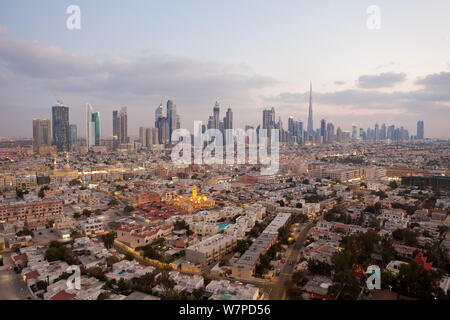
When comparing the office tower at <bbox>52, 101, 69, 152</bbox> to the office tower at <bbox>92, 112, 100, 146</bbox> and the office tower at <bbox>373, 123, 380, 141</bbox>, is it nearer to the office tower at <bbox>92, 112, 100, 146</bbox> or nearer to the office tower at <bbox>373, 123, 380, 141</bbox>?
the office tower at <bbox>92, 112, 100, 146</bbox>

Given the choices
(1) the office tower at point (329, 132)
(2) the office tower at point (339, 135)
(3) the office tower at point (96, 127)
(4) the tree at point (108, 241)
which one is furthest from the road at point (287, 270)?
(2) the office tower at point (339, 135)

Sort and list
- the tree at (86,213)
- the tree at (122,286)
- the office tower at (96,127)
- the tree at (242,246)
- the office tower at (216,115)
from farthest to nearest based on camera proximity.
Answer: the office tower at (96,127) < the office tower at (216,115) < the tree at (86,213) < the tree at (242,246) < the tree at (122,286)

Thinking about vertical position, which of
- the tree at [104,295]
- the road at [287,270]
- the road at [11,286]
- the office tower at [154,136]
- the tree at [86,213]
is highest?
the office tower at [154,136]

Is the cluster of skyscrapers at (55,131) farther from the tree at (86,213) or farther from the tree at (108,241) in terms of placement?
the tree at (108,241)

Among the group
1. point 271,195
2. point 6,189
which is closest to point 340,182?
point 271,195

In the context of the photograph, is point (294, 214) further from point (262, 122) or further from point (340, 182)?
point (262, 122)

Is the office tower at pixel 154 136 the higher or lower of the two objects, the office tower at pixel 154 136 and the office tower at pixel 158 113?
the lower

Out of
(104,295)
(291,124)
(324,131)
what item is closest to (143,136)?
(291,124)
